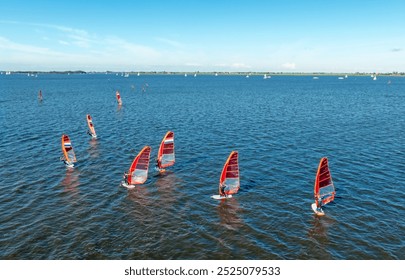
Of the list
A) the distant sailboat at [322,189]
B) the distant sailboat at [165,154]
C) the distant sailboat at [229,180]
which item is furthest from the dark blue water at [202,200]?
the distant sailboat at [165,154]

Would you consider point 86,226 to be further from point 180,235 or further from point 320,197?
point 320,197

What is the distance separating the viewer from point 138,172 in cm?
3500

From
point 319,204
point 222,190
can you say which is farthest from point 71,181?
point 319,204

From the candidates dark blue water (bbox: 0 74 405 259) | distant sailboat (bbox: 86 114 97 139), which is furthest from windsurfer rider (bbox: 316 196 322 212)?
distant sailboat (bbox: 86 114 97 139)

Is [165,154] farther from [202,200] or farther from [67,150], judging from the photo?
[67,150]

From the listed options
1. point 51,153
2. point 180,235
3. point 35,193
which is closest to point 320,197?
point 180,235

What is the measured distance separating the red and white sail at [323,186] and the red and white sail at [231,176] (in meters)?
7.96

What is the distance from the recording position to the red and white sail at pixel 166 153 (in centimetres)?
3838

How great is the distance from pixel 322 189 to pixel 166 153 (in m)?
19.1

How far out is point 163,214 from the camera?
93.9 feet

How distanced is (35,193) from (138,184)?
35.5 ft

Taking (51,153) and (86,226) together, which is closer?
(86,226)

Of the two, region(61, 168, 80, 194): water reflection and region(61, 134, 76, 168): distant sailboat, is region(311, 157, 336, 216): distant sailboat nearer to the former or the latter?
region(61, 168, 80, 194): water reflection
